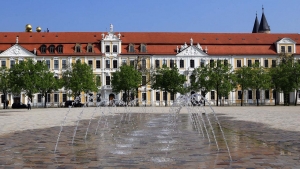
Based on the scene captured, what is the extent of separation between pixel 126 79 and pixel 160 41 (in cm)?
1216

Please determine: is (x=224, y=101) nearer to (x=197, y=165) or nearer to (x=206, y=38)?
(x=206, y=38)

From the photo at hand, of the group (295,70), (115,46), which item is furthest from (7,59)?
(295,70)

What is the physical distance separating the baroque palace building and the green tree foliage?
4054mm

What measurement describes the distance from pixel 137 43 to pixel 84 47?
894 centimetres

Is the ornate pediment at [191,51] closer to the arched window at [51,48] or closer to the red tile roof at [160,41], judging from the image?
the red tile roof at [160,41]

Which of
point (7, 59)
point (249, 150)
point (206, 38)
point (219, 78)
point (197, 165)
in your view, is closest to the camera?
point (197, 165)

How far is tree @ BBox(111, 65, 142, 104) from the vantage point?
2511 inches

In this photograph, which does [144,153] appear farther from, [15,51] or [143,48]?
[15,51]

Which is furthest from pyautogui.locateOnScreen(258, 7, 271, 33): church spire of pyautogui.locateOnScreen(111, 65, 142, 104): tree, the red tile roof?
pyautogui.locateOnScreen(111, 65, 142, 104): tree

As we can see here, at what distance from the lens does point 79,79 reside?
206 ft

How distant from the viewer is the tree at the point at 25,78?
58.5 meters

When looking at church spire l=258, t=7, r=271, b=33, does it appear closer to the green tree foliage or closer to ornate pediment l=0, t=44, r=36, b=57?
the green tree foliage

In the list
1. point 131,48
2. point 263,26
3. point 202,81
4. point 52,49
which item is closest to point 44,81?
point 52,49

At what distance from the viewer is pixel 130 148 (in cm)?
1173
